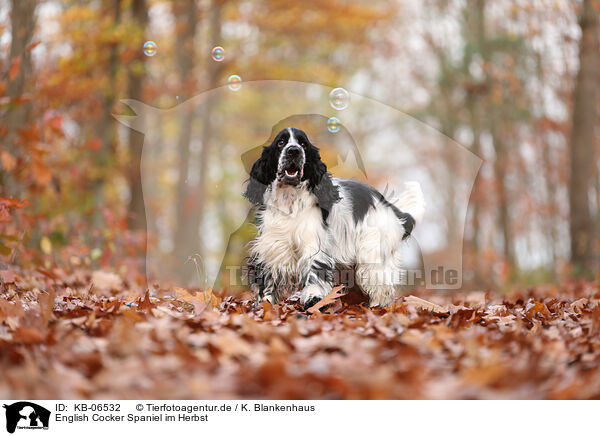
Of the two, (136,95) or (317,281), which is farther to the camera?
(136,95)

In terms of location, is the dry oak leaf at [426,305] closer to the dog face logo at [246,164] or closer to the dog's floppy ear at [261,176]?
the dog face logo at [246,164]

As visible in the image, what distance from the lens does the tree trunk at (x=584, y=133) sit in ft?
34.4

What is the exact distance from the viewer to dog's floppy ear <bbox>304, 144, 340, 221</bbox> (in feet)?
14.3

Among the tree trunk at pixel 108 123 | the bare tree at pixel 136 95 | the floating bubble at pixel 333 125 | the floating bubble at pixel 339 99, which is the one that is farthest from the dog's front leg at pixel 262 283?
the bare tree at pixel 136 95

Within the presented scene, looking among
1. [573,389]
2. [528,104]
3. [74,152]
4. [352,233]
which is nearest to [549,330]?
[573,389]

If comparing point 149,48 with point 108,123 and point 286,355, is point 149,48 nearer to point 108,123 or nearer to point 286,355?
point 286,355

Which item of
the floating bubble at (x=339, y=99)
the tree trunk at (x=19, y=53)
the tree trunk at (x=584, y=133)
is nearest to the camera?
the floating bubble at (x=339, y=99)

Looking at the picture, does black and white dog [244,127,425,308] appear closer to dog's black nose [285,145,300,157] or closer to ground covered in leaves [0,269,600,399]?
dog's black nose [285,145,300,157]

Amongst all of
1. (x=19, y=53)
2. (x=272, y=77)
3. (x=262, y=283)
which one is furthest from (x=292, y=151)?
(x=272, y=77)

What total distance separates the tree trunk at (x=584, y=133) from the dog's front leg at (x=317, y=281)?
7.68 metres

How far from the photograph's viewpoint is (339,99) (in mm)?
5406

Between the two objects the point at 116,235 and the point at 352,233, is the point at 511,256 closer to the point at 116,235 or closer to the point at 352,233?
the point at 116,235
